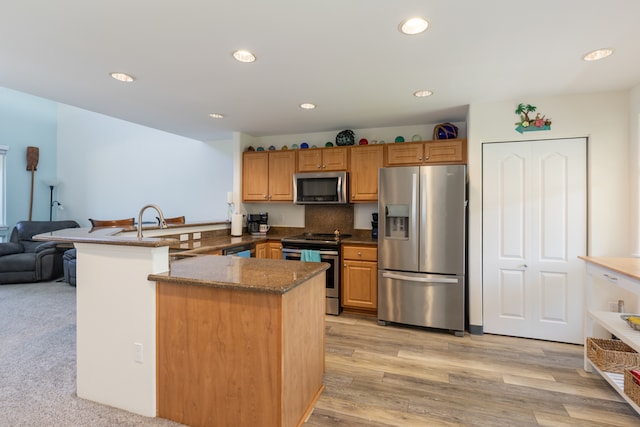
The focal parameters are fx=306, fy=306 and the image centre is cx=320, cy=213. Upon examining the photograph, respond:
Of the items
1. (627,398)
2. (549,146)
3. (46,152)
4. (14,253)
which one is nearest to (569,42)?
(549,146)

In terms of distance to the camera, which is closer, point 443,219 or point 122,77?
point 122,77

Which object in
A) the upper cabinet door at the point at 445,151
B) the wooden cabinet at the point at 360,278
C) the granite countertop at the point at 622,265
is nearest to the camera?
the granite countertop at the point at 622,265

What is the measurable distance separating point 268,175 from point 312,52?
8.14 ft

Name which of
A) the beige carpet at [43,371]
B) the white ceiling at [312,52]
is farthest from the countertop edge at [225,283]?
the white ceiling at [312,52]

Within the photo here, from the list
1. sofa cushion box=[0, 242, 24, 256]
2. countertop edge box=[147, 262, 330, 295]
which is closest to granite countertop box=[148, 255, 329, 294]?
countertop edge box=[147, 262, 330, 295]

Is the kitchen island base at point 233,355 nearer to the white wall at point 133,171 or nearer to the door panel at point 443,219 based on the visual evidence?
the door panel at point 443,219

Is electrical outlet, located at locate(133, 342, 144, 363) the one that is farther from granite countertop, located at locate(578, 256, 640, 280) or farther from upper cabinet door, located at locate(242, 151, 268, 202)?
granite countertop, located at locate(578, 256, 640, 280)

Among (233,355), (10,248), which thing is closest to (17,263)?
(10,248)

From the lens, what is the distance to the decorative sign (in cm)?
304

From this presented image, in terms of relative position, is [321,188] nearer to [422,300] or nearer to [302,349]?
[422,300]

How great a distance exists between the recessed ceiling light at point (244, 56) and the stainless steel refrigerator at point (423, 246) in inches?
72.8

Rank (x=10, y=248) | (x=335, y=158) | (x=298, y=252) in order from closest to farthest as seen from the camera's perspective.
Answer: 1. (x=298, y=252)
2. (x=335, y=158)
3. (x=10, y=248)

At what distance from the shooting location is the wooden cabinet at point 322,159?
4.11m

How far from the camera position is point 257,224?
15.4ft
